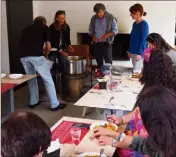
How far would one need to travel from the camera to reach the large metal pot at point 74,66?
407 centimetres

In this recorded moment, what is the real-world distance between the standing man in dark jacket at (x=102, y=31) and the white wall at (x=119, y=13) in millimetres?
723

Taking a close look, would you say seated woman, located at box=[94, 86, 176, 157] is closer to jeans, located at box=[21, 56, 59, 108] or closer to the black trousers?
jeans, located at box=[21, 56, 59, 108]

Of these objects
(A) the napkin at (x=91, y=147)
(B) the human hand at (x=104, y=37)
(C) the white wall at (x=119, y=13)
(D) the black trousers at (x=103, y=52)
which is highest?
(C) the white wall at (x=119, y=13)

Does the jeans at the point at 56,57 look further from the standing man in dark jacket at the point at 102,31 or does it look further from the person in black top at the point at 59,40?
the standing man in dark jacket at the point at 102,31

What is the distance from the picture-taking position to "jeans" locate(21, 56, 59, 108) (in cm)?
374

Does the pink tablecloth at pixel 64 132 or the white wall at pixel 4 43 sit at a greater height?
the white wall at pixel 4 43

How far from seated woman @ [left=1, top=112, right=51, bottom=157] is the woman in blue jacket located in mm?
3023

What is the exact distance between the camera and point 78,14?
5.41m

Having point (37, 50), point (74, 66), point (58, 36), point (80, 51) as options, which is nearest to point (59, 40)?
point (58, 36)

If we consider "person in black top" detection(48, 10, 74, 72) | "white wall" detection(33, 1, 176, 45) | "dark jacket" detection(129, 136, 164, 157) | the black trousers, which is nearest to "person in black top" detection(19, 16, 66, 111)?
"person in black top" detection(48, 10, 74, 72)

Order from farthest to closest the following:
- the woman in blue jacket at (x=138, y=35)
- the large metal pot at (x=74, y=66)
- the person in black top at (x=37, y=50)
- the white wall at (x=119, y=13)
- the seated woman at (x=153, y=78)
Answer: the white wall at (x=119, y=13)
the large metal pot at (x=74, y=66)
the woman in blue jacket at (x=138, y=35)
the person in black top at (x=37, y=50)
the seated woman at (x=153, y=78)

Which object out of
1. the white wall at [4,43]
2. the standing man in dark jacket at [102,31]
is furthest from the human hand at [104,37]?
the white wall at [4,43]

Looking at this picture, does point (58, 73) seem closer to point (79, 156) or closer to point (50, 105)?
point (50, 105)

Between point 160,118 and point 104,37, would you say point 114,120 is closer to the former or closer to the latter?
point 160,118
